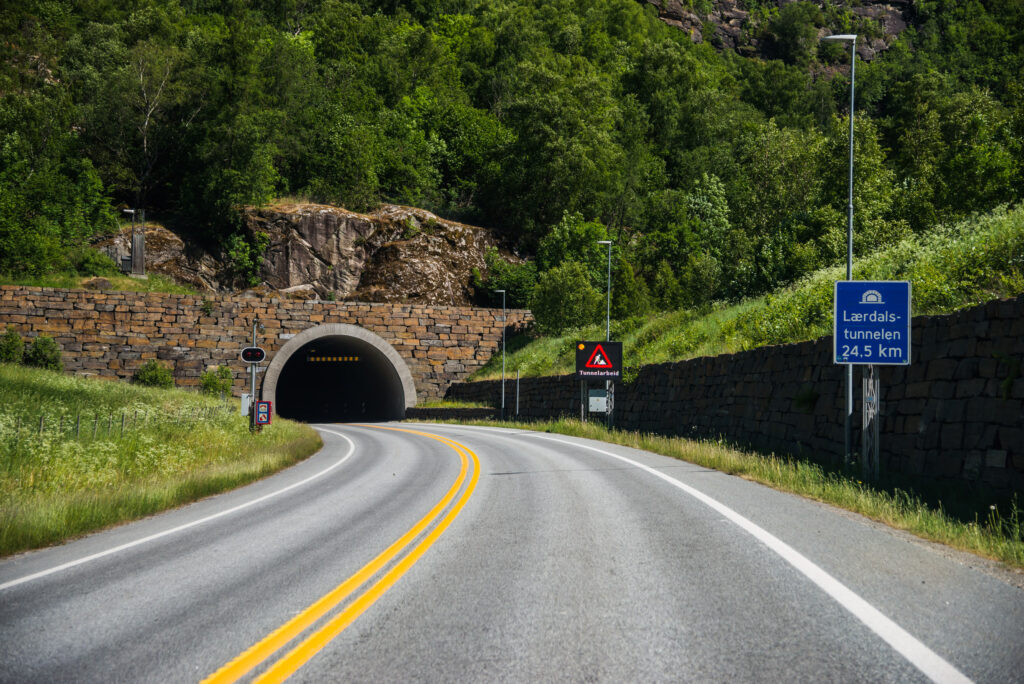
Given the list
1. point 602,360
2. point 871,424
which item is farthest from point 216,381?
point 871,424

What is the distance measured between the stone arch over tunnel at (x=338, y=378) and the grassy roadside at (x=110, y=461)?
65.9 ft

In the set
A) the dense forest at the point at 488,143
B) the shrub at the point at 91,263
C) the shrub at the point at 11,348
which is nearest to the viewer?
the shrub at the point at 11,348

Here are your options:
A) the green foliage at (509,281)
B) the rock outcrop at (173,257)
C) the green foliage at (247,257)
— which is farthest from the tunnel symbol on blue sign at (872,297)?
the rock outcrop at (173,257)

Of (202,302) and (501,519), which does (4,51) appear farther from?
(501,519)

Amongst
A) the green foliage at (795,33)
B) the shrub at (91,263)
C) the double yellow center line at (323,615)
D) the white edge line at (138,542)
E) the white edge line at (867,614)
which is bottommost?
the white edge line at (138,542)

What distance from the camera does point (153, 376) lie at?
41.7 m

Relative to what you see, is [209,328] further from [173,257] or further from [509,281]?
[509,281]

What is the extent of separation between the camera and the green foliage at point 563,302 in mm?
50188

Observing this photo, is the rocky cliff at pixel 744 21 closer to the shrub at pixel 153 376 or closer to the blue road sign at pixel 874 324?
the shrub at pixel 153 376

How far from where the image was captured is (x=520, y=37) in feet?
313

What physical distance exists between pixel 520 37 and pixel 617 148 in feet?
106

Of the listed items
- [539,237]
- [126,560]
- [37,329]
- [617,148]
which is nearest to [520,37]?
[617,148]

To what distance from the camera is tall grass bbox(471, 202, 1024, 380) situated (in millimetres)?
15547

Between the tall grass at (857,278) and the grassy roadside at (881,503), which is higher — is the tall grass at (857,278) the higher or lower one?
the higher one
